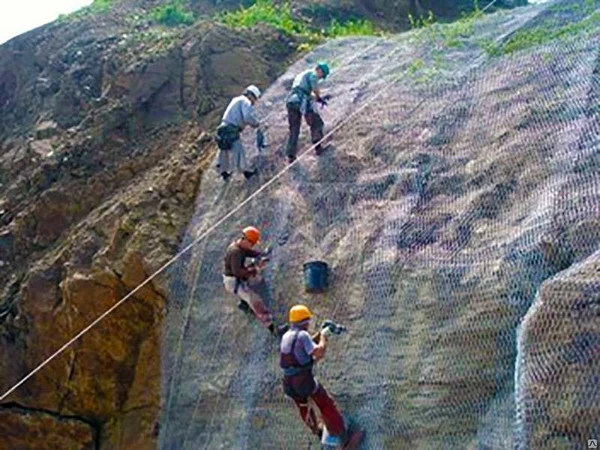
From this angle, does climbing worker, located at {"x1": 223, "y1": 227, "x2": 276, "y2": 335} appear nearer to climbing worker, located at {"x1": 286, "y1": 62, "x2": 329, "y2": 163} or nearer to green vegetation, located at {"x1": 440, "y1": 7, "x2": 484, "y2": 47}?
climbing worker, located at {"x1": 286, "y1": 62, "x2": 329, "y2": 163}

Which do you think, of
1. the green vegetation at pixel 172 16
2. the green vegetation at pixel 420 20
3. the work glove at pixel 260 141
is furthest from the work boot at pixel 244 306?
the green vegetation at pixel 420 20

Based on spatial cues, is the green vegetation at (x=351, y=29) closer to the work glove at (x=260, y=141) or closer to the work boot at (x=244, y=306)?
the work glove at (x=260, y=141)

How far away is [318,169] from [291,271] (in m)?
1.63

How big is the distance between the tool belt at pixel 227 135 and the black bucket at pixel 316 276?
2695 millimetres

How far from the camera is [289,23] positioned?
617 inches

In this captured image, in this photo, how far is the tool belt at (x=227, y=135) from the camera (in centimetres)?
1081

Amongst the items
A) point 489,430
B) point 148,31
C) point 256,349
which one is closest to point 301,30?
point 148,31

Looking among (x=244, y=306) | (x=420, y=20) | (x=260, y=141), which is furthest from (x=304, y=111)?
(x=420, y=20)

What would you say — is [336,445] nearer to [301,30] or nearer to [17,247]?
[17,247]

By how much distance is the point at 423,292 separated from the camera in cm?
786

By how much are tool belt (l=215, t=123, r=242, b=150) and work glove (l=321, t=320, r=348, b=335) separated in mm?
3530

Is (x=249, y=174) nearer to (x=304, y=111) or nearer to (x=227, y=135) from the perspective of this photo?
(x=227, y=135)

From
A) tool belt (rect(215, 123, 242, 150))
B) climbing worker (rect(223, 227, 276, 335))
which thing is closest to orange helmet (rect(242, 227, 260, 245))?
climbing worker (rect(223, 227, 276, 335))

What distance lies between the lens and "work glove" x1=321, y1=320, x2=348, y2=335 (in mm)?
7672
